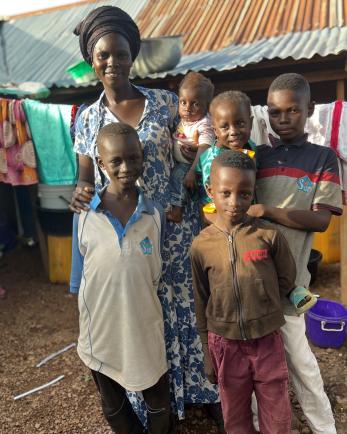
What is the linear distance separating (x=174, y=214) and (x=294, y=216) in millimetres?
620

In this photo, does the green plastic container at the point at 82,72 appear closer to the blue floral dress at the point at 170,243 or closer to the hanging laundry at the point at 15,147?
the hanging laundry at the point at 15,147

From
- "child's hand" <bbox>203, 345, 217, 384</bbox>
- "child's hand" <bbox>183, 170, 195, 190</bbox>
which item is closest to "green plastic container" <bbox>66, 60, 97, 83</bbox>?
"child's hand" <bbox>183, 170, 195, 190</bbox>


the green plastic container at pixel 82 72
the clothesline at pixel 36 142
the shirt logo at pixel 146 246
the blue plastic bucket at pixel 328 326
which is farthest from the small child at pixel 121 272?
the green plastic container at pixel 82 72

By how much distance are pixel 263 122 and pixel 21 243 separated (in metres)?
4.93

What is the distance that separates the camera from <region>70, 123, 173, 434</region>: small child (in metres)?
1.74

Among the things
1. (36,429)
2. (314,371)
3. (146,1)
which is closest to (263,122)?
(314,371)

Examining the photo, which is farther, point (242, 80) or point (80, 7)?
point (80, 7)

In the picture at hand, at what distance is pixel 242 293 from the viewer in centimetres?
162

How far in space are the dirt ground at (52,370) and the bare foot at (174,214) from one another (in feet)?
4.02

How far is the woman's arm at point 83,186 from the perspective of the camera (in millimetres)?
1852

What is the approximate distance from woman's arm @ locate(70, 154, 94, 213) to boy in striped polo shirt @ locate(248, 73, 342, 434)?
750 mm

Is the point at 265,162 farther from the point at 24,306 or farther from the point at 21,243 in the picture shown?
the point at 21,243

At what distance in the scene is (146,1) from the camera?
310 inches

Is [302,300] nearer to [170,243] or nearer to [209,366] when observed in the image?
Result: [209,366]
